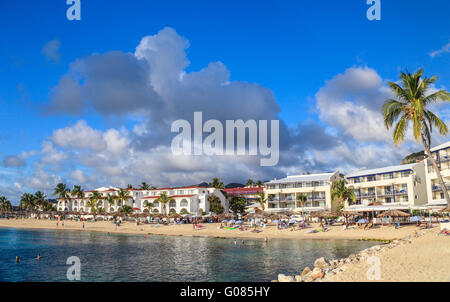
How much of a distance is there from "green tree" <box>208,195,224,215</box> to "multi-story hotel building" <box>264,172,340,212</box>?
12.2m

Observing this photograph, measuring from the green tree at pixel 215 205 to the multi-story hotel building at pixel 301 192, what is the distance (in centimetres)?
1222

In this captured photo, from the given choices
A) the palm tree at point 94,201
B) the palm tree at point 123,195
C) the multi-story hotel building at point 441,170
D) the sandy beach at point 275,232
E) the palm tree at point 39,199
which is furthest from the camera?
the palm tree at point 39,199

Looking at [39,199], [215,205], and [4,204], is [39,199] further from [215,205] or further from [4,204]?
[215,205]

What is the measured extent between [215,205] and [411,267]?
65130 mm

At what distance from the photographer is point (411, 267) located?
52.2ft

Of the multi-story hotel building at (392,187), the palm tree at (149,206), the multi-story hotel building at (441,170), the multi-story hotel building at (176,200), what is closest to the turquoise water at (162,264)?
the multi-story hotel building at (441,170)

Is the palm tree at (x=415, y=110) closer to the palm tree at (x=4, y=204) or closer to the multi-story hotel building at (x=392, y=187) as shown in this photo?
the multi-story hotel building at (x=392, y=187)

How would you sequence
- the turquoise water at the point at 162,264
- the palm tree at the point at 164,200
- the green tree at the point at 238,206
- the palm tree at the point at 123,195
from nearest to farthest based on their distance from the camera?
the turquoise water at the point at 162,264 < the green tree at the point at 238,206 < the palm tree at the point at 164,200 < the palm tree at the point at 123,195

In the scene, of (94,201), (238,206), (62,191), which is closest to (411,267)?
(238,206)

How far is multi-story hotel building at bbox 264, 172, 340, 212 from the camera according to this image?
70.6 meters

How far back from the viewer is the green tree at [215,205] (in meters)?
78.9

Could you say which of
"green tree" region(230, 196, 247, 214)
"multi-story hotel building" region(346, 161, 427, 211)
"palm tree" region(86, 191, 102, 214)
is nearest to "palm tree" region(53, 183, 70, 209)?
"palm tree" region(86, 191, 102, 214)

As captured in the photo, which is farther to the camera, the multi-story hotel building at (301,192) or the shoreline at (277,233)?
the multi-story hotel building at (301,192)

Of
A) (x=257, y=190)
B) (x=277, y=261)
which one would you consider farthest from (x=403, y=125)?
(x=257, y=190)
